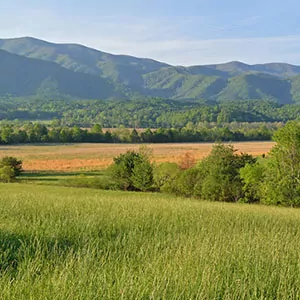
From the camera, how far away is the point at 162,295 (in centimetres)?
498

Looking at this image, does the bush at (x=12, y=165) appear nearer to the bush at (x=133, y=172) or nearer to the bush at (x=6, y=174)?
the bush at (x=6, y=174)

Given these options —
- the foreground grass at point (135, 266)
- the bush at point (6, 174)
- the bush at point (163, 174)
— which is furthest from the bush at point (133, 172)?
the foreground grass at point (135, 266)

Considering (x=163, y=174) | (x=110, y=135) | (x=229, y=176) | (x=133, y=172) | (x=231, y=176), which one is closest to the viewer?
(x=229, y=176)

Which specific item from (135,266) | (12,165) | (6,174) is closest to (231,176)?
(6,174)

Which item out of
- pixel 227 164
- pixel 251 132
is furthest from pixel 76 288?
pixel 251 132

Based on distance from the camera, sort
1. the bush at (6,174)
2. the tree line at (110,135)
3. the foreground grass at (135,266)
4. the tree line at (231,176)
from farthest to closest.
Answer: the tree line at (110,135) → the bush at (6,174) → the tree line at (231,176) → the foreground grass at (135,266)

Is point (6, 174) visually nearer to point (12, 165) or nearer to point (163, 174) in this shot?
point (12, 165)

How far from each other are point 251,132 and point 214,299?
144761mm

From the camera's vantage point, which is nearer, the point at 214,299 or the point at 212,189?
the point at 214,299

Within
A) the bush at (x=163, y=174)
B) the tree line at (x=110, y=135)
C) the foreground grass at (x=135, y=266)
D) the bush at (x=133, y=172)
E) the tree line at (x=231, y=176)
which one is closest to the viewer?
the foreground grass at (x=135, y=266)

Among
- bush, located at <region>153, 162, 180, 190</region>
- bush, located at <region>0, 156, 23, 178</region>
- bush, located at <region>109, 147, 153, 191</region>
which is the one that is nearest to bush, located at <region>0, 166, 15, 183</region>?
bush, located at <region>0, 156, 23, 178</region>

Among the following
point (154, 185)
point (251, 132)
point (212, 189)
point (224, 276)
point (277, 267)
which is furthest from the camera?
point (251, 132)

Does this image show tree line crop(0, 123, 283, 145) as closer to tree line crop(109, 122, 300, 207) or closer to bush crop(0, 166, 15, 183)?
bush crop(0, 166, 15, 183)

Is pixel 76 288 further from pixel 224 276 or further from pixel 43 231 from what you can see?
pixel 43 231
